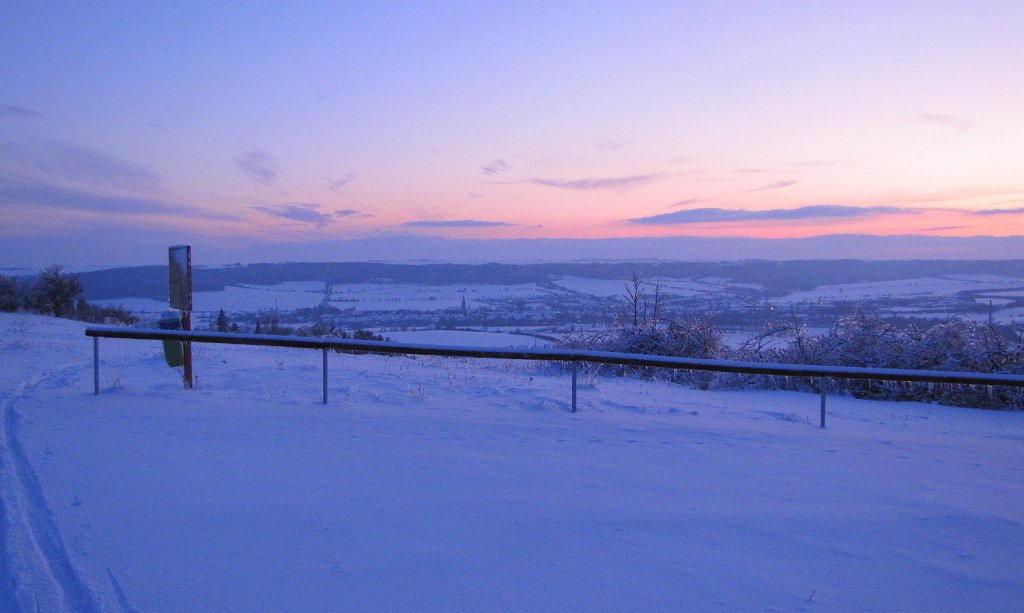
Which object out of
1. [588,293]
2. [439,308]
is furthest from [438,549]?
[588,293]

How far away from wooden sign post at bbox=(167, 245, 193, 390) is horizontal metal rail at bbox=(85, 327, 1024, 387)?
995 mm

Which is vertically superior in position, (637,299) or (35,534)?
(637,299)

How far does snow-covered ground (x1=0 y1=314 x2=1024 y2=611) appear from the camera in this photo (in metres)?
3.46

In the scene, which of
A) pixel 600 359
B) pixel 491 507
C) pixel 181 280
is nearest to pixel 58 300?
pixel 181 280

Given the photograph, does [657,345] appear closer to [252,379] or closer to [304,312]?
[252,379]

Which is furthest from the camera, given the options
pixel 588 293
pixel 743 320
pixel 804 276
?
pixel 804 276

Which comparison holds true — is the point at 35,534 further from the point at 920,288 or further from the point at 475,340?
the point at 920,288

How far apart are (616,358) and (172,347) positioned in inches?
245

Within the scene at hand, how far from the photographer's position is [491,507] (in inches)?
181

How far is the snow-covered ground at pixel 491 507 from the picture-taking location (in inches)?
136

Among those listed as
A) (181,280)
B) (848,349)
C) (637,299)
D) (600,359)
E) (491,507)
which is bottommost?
(491,507)

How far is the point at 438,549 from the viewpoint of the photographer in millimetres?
3922

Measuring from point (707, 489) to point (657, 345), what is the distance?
11.1 metres

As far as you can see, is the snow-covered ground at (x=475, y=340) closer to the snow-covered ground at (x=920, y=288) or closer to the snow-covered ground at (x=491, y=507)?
the snow-covered ground at (x=491, y=507)
